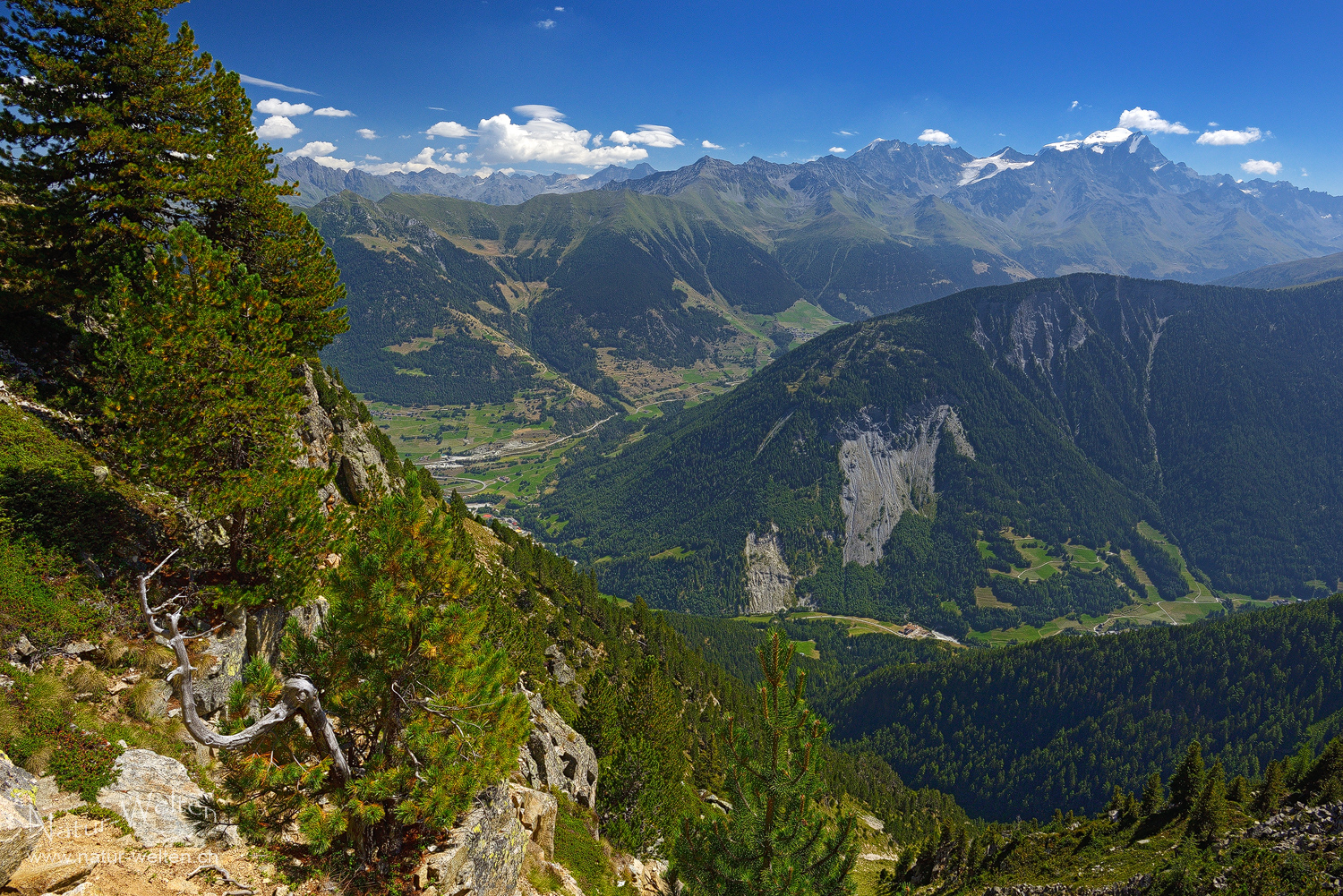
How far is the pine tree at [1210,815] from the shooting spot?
5440 centimetres

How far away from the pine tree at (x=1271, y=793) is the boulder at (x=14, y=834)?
86555 millimetres

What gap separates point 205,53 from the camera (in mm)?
27531

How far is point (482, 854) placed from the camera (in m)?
19.1

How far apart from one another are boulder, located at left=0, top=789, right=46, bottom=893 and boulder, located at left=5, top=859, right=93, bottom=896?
0.47ft

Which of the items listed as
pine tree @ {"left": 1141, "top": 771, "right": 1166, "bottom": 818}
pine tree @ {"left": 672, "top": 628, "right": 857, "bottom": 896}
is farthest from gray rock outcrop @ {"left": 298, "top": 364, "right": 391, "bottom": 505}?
pine tree @ {"left": 1141, "top": 771, "right": 1166, "bottom": 818}

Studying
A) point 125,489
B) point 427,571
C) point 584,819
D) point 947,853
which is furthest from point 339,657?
point 947,853

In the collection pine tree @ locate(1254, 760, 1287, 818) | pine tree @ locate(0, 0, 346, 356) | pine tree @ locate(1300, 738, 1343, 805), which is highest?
pine tree @ locate(0, 0, 346, 356)

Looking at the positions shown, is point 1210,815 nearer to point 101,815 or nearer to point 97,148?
point 101,815

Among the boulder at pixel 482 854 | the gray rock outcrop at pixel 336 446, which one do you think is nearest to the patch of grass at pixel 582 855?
the boulder at pixel 482 854

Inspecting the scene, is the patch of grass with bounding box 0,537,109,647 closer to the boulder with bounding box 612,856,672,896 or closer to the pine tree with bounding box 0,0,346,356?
the pine tree with bounding box 0,0,346,356

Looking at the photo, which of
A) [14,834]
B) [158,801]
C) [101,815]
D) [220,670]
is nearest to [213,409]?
[220,670]

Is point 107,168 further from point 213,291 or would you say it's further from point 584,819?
point 584,819

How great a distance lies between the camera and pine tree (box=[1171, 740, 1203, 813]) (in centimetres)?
6806

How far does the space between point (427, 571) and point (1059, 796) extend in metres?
248
